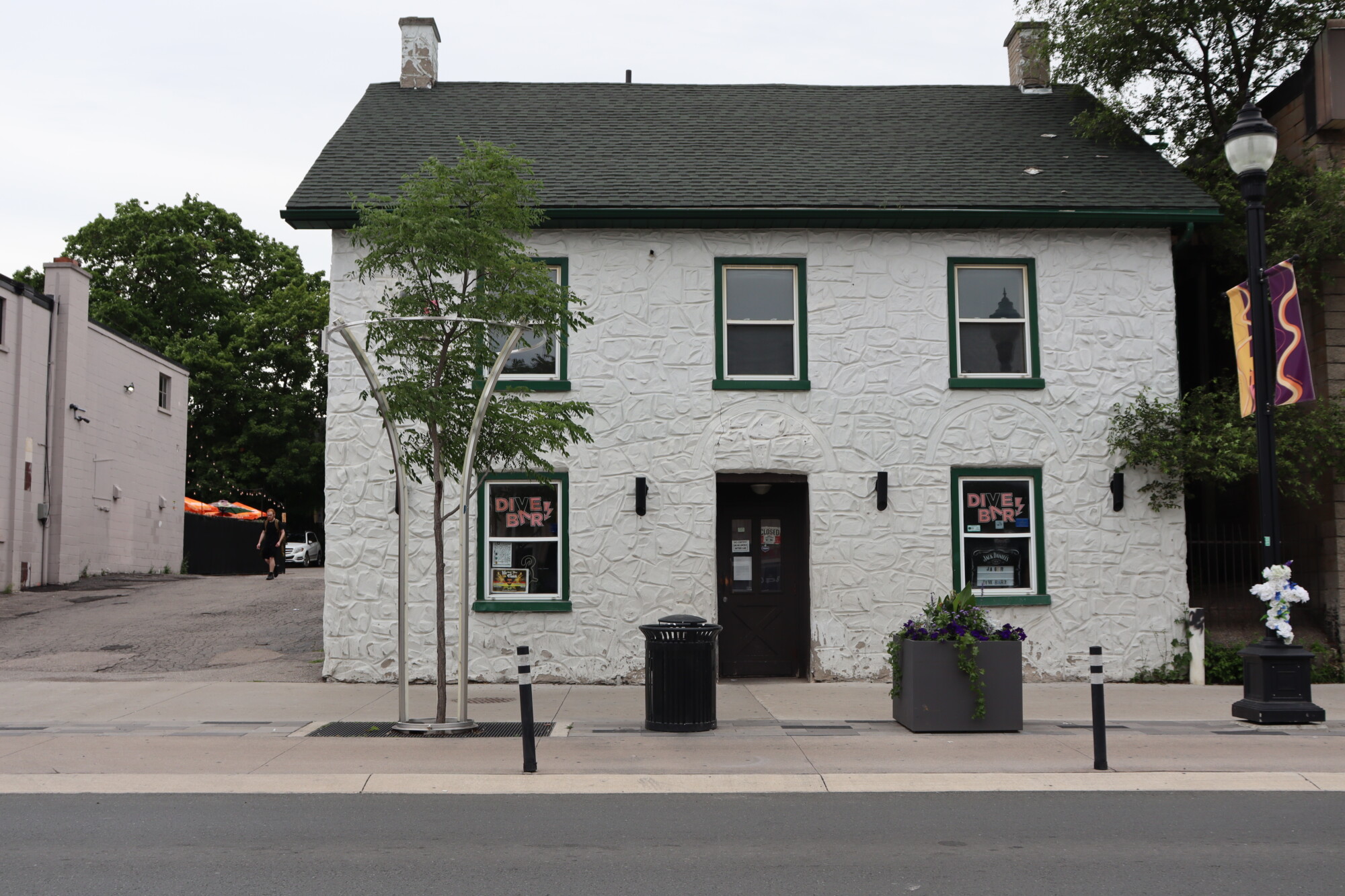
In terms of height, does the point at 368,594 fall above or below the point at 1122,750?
above

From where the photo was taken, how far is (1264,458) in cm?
1130

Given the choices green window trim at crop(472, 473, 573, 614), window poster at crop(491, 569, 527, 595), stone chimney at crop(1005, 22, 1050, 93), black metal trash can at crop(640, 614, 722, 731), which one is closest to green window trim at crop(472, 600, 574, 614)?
green window trim at crop(472, 473, 573, 614)

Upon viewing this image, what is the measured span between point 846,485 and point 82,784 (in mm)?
8933

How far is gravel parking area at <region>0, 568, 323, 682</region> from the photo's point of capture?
14492 millimetres

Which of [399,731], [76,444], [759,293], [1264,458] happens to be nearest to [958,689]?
[1264,458]

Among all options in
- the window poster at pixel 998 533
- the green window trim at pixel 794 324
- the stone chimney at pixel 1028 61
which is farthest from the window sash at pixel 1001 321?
the stone chimney at pixel 1028 61

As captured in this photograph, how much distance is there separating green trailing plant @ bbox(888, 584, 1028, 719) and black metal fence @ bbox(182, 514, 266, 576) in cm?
2511

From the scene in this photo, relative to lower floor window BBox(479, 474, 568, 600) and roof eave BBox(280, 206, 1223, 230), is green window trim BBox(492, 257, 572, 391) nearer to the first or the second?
roof eave BBox(280, 206, 1223, 230)

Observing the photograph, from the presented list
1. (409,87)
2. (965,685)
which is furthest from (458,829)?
(409,87)

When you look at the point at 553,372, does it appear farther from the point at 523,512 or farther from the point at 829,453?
the point at 829,453

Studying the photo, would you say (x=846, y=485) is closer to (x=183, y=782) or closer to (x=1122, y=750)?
(x=1122, y=750)

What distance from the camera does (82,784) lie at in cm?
834

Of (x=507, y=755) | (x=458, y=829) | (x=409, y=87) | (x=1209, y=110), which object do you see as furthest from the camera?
(x=409, y=87)

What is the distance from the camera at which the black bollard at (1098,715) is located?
886 cm
